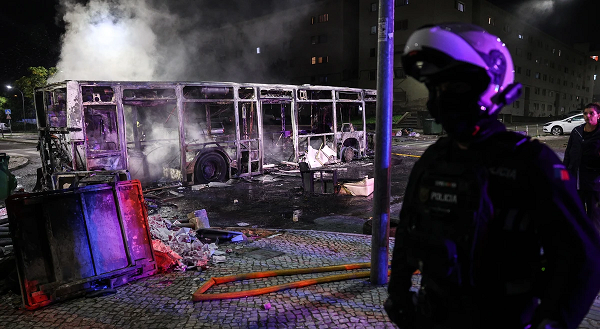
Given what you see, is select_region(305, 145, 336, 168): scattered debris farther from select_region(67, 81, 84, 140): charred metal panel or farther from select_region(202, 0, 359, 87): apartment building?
select_region(202, 0, 359, 87): apartment building

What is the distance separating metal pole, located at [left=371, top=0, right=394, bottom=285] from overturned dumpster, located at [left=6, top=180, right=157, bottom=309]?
2.59 m

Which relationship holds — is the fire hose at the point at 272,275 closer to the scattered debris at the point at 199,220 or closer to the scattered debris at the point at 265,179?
the scattered debris at the point at 199,220

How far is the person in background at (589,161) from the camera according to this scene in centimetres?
438

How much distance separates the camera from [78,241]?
396cm

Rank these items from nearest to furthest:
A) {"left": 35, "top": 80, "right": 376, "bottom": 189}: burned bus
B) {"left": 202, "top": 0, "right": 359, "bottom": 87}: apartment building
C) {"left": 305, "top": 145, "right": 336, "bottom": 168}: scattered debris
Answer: {"left": 35, "top": 80, "right": 376, "bottom": 189}: burned bus < {"left": 305, "top": 145, "right": 336, "bottom": 168}: scattered debris < {"left": 202, "top": 0, "right": 359, "bottom": 87}: apartment building

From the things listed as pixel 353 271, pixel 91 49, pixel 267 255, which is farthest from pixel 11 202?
pixel 91 49

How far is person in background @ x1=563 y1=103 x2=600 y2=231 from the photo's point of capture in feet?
14.4

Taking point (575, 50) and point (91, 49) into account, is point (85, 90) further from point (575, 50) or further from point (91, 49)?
point (575, 50)

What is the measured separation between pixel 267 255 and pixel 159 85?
6.68 m

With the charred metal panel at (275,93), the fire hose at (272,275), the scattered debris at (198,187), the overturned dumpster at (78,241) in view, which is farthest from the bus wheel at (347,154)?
the overturned dumpster at (78,241)

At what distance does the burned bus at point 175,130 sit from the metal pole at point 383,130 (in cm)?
483

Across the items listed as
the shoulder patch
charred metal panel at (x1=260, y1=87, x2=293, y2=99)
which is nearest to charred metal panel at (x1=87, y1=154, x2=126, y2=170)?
charred metal panel at (x1=260, y1=87, x2=293, y2=99)

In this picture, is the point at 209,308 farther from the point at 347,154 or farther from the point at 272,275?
the point at 347,154

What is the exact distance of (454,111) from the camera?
1.55 metres
